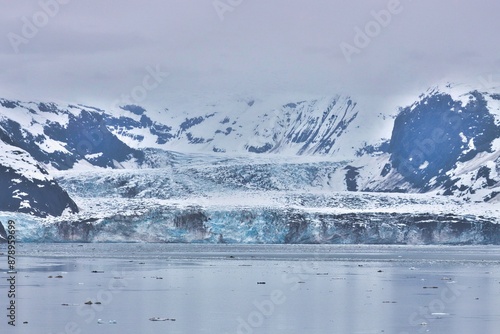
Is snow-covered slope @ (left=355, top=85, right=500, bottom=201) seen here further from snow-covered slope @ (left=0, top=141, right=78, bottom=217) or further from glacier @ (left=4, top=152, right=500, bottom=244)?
snow-covered slope @ (left=0, top=141, right=78, bottom=217)

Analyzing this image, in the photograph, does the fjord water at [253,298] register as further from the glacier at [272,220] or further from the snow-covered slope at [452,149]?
the snow-covered slope at [452,149]

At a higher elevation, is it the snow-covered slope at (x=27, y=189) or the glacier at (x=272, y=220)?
the snow-covered slope at (x=27, y=189)

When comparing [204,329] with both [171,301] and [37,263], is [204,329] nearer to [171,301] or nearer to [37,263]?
[171,301]

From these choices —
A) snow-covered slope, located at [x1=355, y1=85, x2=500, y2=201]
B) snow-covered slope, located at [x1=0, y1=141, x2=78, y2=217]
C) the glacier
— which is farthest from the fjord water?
snow-covered slope, located at [x1=355, y1=85, x2=500, y2=201]

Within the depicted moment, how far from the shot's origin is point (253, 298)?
37594 millimetres

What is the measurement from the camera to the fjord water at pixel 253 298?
3002 centimetres

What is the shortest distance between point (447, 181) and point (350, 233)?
7556 cm

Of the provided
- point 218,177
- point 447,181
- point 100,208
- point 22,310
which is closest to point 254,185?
point 218,177

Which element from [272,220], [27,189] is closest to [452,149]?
[27,189]

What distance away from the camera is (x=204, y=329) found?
95.8 ft

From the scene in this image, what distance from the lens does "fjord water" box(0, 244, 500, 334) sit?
3002 cm

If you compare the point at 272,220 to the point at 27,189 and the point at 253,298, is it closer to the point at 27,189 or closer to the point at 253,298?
the point at 27,189

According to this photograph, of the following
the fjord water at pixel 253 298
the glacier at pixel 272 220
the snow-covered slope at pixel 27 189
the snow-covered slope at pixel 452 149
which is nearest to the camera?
the fjord water at pixel 253 298


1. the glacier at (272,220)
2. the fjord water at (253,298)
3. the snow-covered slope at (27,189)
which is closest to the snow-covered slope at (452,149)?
the glacier at (272,220)
